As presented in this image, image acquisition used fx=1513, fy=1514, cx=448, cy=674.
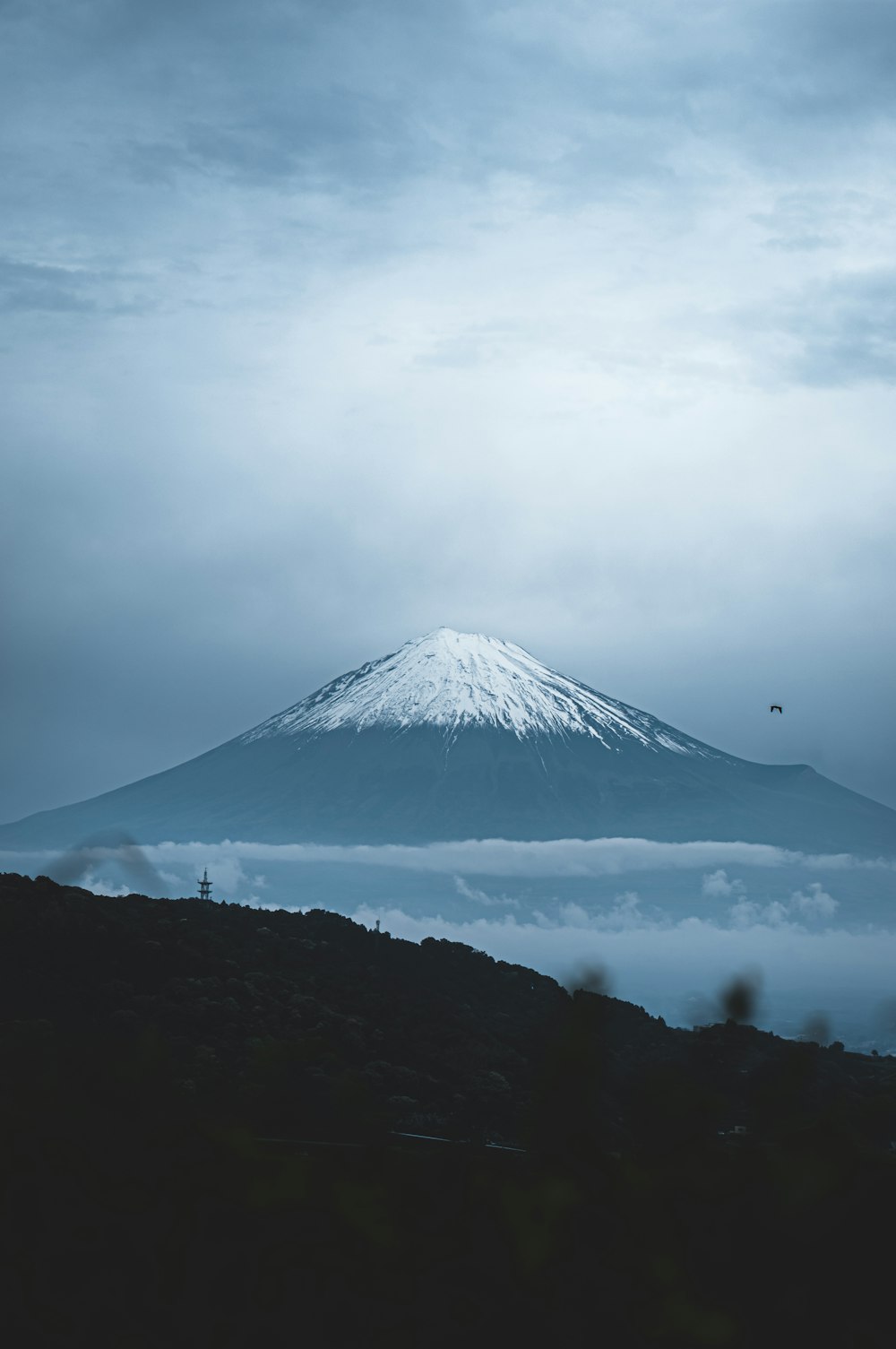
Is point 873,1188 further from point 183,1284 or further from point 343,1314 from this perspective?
point 183,1284

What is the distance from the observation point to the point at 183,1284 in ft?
71.3

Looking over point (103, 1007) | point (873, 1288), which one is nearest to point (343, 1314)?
point (873, 1288)

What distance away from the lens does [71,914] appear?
5784 centimetres

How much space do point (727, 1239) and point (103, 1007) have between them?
112ft

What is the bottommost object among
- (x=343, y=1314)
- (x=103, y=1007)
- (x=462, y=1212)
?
(x=343, y=1314)

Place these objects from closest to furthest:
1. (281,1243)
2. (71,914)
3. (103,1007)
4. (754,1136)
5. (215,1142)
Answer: (281,1243) → (215,1142) → (754,1136) → (103,1007) → (71,914)

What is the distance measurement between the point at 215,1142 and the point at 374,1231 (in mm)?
4213

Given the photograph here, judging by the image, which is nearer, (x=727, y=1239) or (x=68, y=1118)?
(x=727, y=1239)

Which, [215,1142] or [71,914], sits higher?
[71,914]

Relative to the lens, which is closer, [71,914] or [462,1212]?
[462,1212]

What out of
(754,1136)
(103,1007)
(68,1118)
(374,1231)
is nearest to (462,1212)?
(374,1231)

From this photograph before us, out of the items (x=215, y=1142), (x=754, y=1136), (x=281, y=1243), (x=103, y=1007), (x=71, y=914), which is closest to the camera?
(x=281, y=1243)

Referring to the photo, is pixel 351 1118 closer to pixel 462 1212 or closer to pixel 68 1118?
pixel 68 1118

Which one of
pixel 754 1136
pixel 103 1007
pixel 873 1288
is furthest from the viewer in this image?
pixel 103 1007
